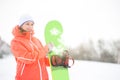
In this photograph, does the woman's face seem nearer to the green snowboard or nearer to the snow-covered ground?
the green snowboard

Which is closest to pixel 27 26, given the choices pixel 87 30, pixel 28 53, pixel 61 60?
pixel 28 53

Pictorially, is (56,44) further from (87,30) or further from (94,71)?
(94,71)

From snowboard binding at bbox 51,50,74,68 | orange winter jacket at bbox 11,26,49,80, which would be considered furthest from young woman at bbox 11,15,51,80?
snowboard binding at bbox 51,50,74,68

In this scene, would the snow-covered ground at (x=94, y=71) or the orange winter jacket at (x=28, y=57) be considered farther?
the snow-covered ground at (x=94, y=71)

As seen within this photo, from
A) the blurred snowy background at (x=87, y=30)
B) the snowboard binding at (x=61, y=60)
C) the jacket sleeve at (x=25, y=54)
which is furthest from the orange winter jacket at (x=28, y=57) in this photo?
the blurred snowy background at (x=87, y=30)

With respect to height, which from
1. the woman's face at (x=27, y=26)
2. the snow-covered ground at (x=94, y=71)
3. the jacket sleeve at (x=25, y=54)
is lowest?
the snow-covered ground at (x=94, y=71)

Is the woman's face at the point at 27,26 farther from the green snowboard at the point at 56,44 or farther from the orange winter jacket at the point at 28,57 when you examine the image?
the green snowboard at the point at 56,44

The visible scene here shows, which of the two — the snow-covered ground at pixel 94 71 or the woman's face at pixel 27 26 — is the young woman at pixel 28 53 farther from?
the snow-covered ground at pixel 94 71

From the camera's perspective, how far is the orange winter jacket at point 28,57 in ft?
7.54

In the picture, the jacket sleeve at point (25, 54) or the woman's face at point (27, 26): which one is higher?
the woman's face at point (27, 26)

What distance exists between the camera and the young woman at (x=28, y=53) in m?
2.30

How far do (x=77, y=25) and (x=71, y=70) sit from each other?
1.50 feet

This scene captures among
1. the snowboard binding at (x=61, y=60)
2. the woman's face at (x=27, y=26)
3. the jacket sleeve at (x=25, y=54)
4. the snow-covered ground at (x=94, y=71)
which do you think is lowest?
the snow-covered ground at (x=94, y=71)

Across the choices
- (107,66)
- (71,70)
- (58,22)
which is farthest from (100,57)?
(58,22)
